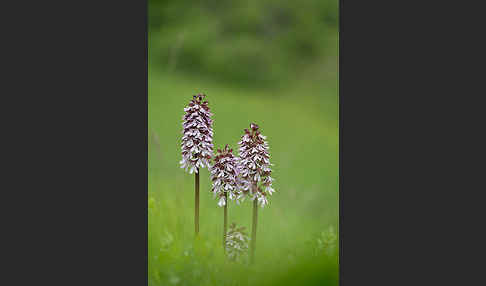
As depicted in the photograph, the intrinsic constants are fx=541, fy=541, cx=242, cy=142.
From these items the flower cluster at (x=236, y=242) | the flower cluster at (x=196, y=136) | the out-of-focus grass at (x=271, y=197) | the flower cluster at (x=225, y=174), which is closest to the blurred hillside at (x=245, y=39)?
the out-of-focus grass at (x=271, y=197)

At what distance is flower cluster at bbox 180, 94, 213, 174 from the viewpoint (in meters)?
6.43

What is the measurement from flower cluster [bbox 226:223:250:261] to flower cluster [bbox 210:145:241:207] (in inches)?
15.3

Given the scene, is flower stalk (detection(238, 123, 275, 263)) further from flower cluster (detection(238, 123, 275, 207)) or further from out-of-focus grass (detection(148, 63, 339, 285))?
out-of-focus grass (detection(148, 63, 339, 285))

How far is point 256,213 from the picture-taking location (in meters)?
6.50

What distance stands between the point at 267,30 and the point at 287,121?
1.20m

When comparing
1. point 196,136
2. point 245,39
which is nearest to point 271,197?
point 196,136

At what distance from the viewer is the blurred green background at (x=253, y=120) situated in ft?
21.2

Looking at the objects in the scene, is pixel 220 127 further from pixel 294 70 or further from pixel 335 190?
pixel 335 190

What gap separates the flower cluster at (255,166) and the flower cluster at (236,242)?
0.45 meters

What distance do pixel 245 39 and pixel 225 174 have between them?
181cm

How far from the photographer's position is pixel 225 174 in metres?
6.39

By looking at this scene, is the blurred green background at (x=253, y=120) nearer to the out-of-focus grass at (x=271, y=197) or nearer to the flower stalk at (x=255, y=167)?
the out-of-focus grass at (x=271, y=197)

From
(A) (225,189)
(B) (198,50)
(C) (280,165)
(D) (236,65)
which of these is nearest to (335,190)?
(C) (280,165)
